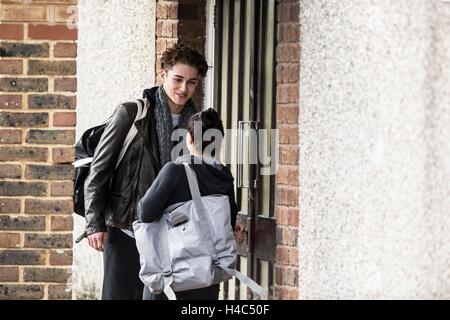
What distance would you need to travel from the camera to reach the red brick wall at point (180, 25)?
25.0 ft

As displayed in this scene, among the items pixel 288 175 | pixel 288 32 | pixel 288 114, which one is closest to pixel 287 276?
pixel 288 175

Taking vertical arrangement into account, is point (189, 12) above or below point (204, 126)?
above

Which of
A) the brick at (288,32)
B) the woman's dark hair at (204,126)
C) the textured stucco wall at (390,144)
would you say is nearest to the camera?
the textured stucco wall at (390,144)

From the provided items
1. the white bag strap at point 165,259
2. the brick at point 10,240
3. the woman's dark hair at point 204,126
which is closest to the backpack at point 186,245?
the white bag strap at point 165,259

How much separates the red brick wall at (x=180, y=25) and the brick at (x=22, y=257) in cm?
A: 247

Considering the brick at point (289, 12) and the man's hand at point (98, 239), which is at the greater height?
the brick at point (289, 12)

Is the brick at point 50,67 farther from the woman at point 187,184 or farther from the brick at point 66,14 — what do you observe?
the woman at point 187,184

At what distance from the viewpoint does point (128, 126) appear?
19.5 ft

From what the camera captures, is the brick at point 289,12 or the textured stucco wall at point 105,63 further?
the textured stucco wall at point 105,63

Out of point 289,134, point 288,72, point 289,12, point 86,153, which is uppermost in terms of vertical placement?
point 289,12

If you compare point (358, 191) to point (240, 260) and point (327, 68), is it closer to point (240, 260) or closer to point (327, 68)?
point (327, 68)

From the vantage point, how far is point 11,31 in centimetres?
530

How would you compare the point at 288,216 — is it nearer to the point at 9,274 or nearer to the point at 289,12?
the point at 289,12

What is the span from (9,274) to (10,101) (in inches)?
31.5
